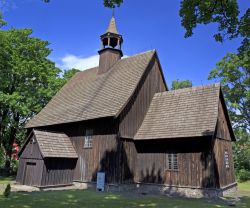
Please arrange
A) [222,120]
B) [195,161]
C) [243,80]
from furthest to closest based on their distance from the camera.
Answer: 1. [243,80]
2. [222,120]
3. [195,161]

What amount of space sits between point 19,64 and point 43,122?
852 cm

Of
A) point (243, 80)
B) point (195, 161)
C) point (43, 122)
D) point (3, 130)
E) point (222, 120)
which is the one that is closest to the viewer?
point (195, 161)

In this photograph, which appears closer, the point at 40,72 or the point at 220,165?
the point at 220,165

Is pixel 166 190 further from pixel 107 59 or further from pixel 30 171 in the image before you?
pixel 107 59

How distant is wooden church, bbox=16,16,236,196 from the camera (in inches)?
695

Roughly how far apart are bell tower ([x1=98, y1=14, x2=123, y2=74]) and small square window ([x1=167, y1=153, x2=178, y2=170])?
11404 mm

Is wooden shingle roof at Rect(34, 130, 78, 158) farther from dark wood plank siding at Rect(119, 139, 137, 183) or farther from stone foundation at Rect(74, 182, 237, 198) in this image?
dark wood plank siding at Rect(119, 139, 137, 183)

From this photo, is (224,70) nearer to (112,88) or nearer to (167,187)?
(112,88)

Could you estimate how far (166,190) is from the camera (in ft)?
59.9

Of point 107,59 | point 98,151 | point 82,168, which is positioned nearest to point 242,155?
point 107,59

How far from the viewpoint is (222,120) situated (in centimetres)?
2072

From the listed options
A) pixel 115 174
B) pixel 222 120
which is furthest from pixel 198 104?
pixel 115 174

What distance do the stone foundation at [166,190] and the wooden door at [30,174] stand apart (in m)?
3.24

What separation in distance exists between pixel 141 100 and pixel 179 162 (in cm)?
600
